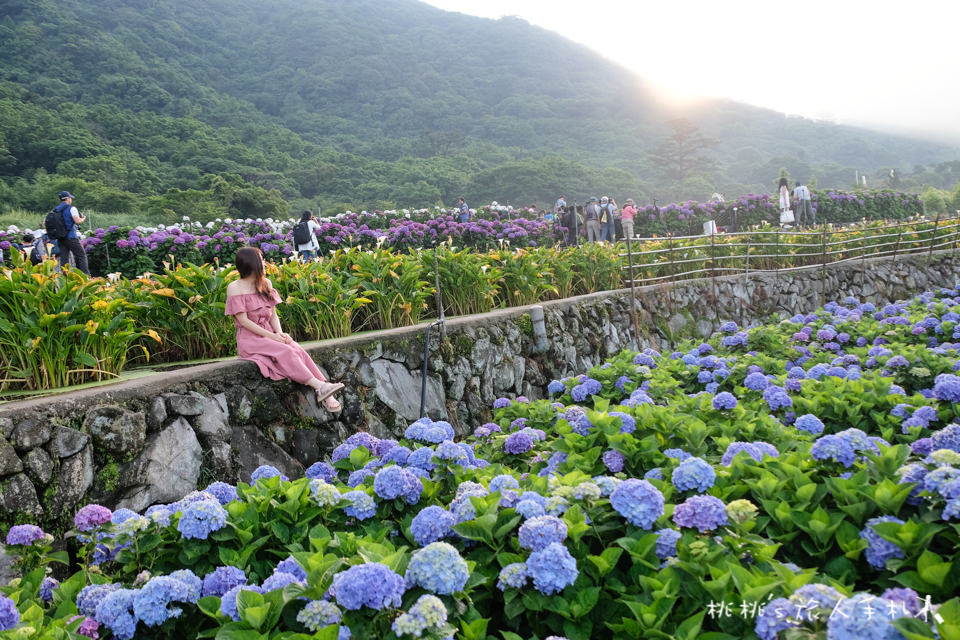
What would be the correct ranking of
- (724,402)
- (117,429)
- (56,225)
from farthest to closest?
(56,225), (724,402), (117,429)

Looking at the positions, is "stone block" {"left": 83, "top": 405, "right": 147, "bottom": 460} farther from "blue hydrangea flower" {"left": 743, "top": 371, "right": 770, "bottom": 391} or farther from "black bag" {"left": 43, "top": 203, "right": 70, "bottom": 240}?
"black bag" {"left": 43, "top": 203, "right": 70, "bottom": 240}

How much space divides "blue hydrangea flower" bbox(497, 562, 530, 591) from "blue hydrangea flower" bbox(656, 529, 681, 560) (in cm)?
37

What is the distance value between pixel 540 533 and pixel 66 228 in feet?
26.8

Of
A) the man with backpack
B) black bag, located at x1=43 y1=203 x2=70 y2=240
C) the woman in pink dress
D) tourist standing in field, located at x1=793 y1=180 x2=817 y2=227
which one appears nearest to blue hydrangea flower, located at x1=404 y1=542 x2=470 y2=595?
the woman in pink dress

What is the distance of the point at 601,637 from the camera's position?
5.20ft

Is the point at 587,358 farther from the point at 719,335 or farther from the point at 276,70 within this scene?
the point at 276,70

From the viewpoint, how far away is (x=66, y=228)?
7.67 meters

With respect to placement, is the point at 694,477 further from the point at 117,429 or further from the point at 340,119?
the point at 340,119

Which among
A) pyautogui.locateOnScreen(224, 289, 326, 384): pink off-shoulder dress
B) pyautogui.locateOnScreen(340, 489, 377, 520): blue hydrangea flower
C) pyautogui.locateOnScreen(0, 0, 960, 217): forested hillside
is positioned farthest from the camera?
pyautogui.locateOnScreen(0, 0, 960, 217): forested hillside

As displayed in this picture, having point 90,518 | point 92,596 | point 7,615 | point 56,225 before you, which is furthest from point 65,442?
point 56,225

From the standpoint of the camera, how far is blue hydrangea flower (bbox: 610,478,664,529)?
1.68 meters

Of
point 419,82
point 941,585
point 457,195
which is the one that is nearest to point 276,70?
point 419,82

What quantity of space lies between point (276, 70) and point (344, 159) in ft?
98.3

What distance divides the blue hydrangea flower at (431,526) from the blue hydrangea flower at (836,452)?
1204mm
